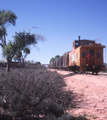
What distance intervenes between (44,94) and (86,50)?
34.3 ft

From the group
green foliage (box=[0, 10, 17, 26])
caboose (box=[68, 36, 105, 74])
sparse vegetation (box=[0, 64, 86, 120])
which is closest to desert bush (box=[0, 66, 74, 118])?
sparse vegetation (box=[0, 64, 86, 120])

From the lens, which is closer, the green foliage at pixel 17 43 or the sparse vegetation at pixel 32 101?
the sparse vegetation at pixel 32 101

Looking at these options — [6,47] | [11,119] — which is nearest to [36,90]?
[11,119]

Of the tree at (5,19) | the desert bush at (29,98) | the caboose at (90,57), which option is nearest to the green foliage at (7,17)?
the tree at (5,19)

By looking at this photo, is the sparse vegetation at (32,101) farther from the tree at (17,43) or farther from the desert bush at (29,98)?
the tree at (17,43)

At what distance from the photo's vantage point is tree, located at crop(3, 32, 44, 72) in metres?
14.6

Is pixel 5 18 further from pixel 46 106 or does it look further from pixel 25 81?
pixel 46 106

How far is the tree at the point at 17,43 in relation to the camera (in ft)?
47.8

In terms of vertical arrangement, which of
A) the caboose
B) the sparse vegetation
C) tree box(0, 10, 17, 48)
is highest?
tree box(0, 10, 17, 48)

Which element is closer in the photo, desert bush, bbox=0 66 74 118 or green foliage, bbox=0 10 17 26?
desert bush, bbox=0 66 74 118

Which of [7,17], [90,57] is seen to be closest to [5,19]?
[7,17]

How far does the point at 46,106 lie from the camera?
4.52 meters

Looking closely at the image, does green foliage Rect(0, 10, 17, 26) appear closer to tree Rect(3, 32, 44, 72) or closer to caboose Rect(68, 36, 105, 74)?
tree Rect(3, 32, 44, 72)

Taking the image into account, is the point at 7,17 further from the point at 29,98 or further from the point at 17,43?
the point at 29,98
